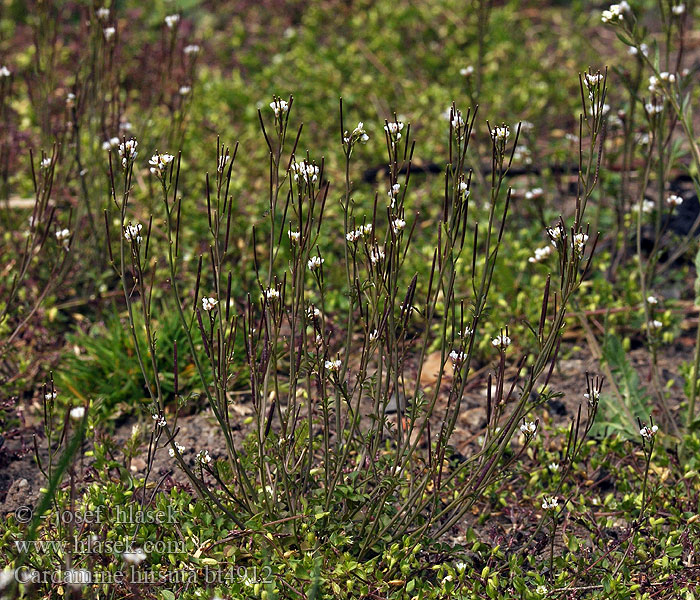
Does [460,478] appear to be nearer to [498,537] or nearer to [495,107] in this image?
[498,537]

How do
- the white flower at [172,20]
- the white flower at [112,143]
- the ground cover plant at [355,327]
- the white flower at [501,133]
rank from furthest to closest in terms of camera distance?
the white flower at [172,20] → the white flower at [112,143] → the ground cover plant at [355,327] → the white flower at [501,133]

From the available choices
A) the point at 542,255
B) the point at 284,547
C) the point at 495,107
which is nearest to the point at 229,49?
the point at 495,107

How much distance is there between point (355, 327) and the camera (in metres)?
3.98

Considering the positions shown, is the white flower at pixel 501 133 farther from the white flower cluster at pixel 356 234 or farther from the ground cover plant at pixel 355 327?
the white flower cluster at pixel 356 234

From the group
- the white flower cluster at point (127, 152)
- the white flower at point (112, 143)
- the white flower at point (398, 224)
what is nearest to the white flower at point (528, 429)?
the white flower at point (398, 224)

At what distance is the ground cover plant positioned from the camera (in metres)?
2.37

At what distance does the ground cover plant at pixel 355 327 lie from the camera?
2369 millimetres

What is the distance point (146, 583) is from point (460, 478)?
4.00 feet

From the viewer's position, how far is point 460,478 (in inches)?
118

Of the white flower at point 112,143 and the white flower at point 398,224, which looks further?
the white flower at point 112,143

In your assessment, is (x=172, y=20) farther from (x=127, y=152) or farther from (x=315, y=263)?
(x=315, y=263)

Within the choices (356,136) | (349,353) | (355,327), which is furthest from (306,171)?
(355,327)

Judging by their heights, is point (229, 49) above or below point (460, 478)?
above

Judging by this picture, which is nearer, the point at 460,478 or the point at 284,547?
the point at 284,547
